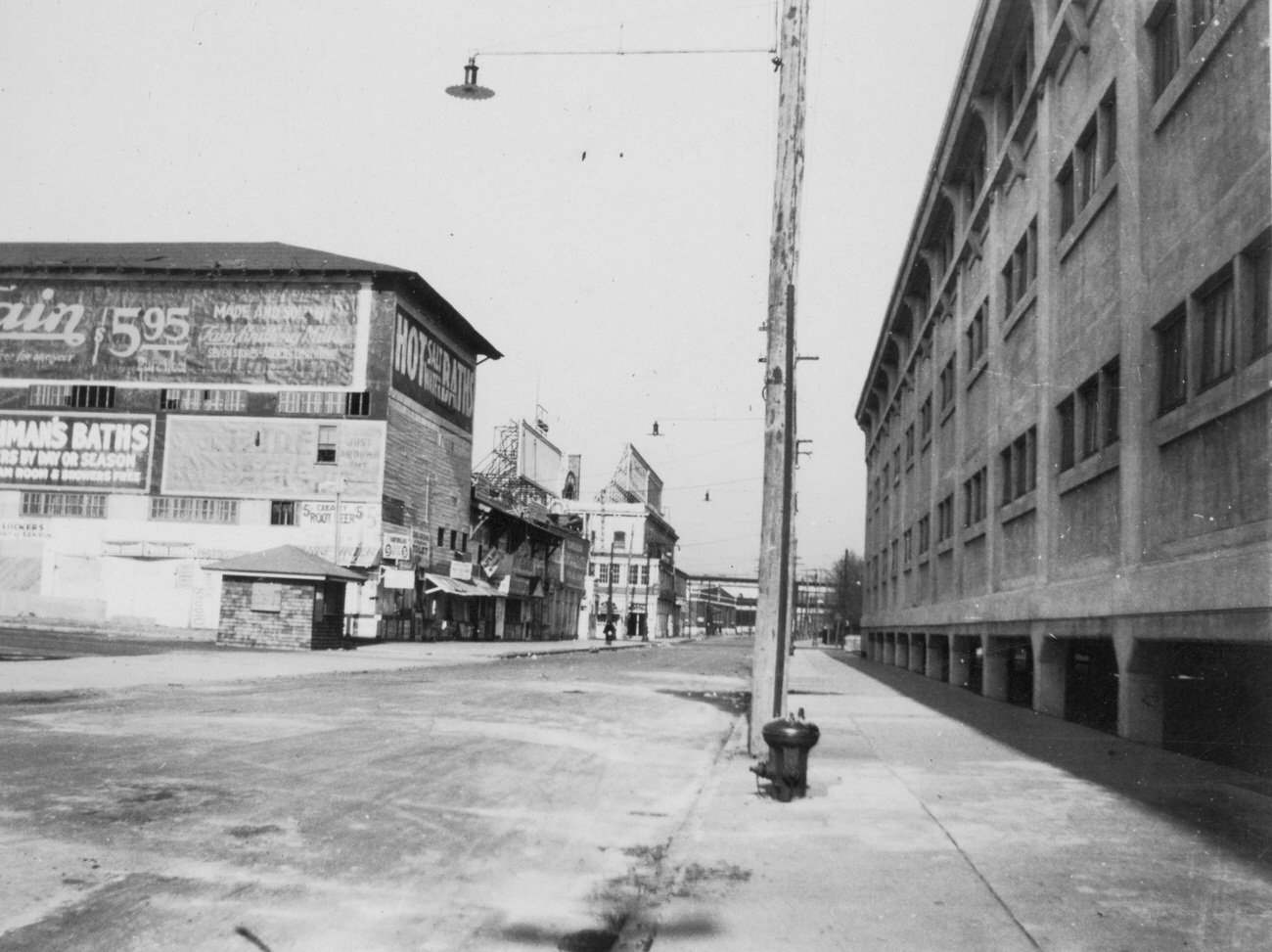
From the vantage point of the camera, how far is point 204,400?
1708 inches

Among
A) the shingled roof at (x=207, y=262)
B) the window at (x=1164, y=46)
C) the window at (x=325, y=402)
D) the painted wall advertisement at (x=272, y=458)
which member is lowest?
the painted wall advertisement at (x=272, y=458)

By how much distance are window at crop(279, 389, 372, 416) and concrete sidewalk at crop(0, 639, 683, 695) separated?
412 inches

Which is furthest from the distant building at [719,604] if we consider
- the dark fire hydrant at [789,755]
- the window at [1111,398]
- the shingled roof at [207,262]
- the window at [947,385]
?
the dark fire hydrant at [789,755]

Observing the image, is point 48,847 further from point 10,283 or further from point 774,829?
point 10,283

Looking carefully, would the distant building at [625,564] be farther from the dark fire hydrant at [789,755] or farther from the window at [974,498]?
the dark fire hydrant at [789,755]

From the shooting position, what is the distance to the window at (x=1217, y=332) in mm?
9086

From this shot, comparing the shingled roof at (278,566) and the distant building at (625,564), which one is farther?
the distant building at (625,564)

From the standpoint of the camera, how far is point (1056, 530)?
1485cm

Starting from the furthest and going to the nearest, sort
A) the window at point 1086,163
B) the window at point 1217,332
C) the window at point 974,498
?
the window at point 974,498 → the window at point 1086,163 → the window at point 1217,332

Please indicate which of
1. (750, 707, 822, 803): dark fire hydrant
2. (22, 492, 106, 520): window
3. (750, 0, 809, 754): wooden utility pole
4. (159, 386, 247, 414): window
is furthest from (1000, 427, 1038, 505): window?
(22, 492, 106, 520): window

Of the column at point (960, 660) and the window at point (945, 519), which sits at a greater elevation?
the window at point (945, 519)

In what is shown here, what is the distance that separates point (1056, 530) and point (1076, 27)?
21.3 feet

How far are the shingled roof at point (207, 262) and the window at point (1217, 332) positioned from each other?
119 ft

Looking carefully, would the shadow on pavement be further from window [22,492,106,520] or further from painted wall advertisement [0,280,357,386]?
window [22,492,106,520]
